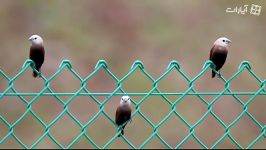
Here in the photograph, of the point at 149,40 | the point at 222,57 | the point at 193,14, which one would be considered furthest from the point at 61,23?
the point at 222,57

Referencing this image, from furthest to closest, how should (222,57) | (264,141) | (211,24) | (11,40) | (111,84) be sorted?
(211,24) → (11,40) → (111,84) → (264,141) → (222,57)

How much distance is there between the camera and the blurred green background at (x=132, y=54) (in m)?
5.12

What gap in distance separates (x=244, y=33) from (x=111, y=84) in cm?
136

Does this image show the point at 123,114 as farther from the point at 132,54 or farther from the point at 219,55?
the point at 132,54

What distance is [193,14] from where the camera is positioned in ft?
21.1

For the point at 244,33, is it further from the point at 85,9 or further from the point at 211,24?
the point at 85,9

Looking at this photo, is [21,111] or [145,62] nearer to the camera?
[21,111]

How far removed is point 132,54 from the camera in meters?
5.85

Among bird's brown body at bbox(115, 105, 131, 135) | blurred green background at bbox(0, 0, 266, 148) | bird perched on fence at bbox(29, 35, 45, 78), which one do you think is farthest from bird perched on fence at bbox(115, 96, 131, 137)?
blurred green background at bbox(0, 0, 266, 148)

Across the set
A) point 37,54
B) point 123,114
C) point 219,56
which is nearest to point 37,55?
point 37,54

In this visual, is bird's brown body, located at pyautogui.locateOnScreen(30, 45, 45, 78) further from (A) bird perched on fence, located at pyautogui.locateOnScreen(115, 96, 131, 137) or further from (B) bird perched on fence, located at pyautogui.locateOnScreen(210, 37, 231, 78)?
(B) bird perched on fence, located at pyautogui.locateOnScreen(210, 37, 231, 78)

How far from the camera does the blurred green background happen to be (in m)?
5.12

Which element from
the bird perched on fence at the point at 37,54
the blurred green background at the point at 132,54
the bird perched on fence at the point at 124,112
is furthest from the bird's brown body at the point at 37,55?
the blurred green background at the point at 132,54

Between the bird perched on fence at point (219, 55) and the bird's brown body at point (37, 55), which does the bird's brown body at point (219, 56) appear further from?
the bird's brown body at point (37, 55)
